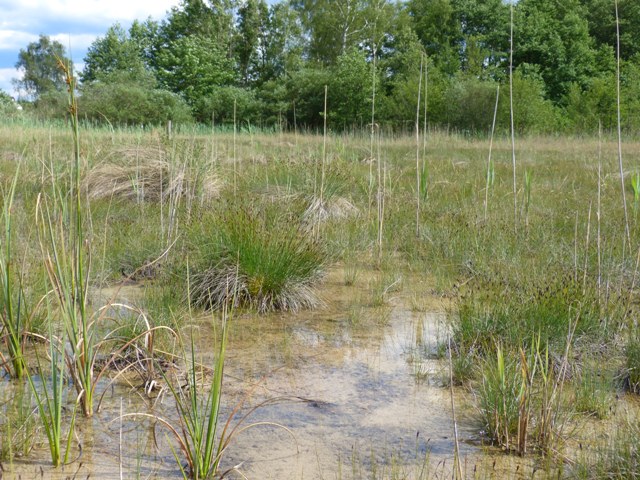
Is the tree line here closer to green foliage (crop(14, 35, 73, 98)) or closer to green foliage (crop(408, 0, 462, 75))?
green foliage (crop(408, 0, 462, 75))

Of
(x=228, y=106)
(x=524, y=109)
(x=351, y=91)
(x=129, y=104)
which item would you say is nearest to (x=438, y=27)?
(x=351, y=91)

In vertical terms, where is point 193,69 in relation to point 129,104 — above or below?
above

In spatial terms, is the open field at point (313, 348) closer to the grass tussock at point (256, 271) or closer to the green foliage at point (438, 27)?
the grass tussock at point (256, 271)

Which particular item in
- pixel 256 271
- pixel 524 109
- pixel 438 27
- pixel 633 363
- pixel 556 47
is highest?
pixel 438 27

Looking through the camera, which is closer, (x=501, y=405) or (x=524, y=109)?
(x=501, y=405)

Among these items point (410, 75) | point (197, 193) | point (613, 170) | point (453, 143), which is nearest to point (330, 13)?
point (410, 75)

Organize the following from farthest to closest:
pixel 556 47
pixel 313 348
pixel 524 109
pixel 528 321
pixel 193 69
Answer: pixel 556 47 < pixel 193 69 < pixel 524 109 < pixel 313 348 < pixel 528 321

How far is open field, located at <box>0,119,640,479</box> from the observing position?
2.49 metres

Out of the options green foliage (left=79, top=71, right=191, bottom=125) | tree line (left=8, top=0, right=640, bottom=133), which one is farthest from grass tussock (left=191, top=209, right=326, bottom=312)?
green foliage (left=79, top=71, right=191, bottom=125)

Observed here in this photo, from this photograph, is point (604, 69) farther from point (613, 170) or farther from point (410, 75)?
point (613, 170)

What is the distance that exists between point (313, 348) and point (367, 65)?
3099 centimetres

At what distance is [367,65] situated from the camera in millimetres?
33250

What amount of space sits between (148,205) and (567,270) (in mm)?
4643

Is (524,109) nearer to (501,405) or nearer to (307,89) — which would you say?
(307,89)
